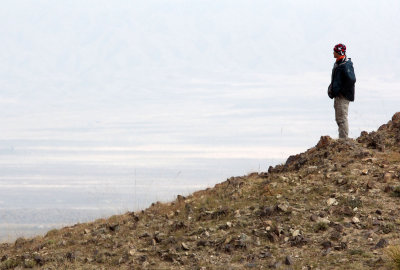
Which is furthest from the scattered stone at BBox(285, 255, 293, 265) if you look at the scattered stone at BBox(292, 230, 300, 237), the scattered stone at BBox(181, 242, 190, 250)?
the scattered stone at BBox(181, 242, 190, 250)

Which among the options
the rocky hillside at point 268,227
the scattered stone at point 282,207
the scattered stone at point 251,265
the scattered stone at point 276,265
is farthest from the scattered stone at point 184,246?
the scattered stone at point 282,207

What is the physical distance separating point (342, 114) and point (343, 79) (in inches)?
39.8

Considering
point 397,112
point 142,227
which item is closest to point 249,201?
point 142,227

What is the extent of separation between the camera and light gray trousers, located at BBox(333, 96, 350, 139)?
51.6ft

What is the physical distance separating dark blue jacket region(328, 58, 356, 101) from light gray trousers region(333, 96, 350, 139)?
0.55 feet

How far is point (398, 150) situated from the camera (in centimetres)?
1558

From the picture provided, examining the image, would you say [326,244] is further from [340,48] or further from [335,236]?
[340,48]

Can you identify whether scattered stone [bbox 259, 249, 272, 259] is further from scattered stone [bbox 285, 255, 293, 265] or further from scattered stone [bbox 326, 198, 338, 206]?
scattered stone [bbox 326, 198, 338, 206]

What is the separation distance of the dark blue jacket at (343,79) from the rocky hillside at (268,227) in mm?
1438

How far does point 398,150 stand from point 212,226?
19.5ft

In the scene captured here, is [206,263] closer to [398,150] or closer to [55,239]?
[55,239]

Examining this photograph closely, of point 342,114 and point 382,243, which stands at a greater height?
point 342,114

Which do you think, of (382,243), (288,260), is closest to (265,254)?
(288,260)

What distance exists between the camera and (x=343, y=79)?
1541 centimetres
